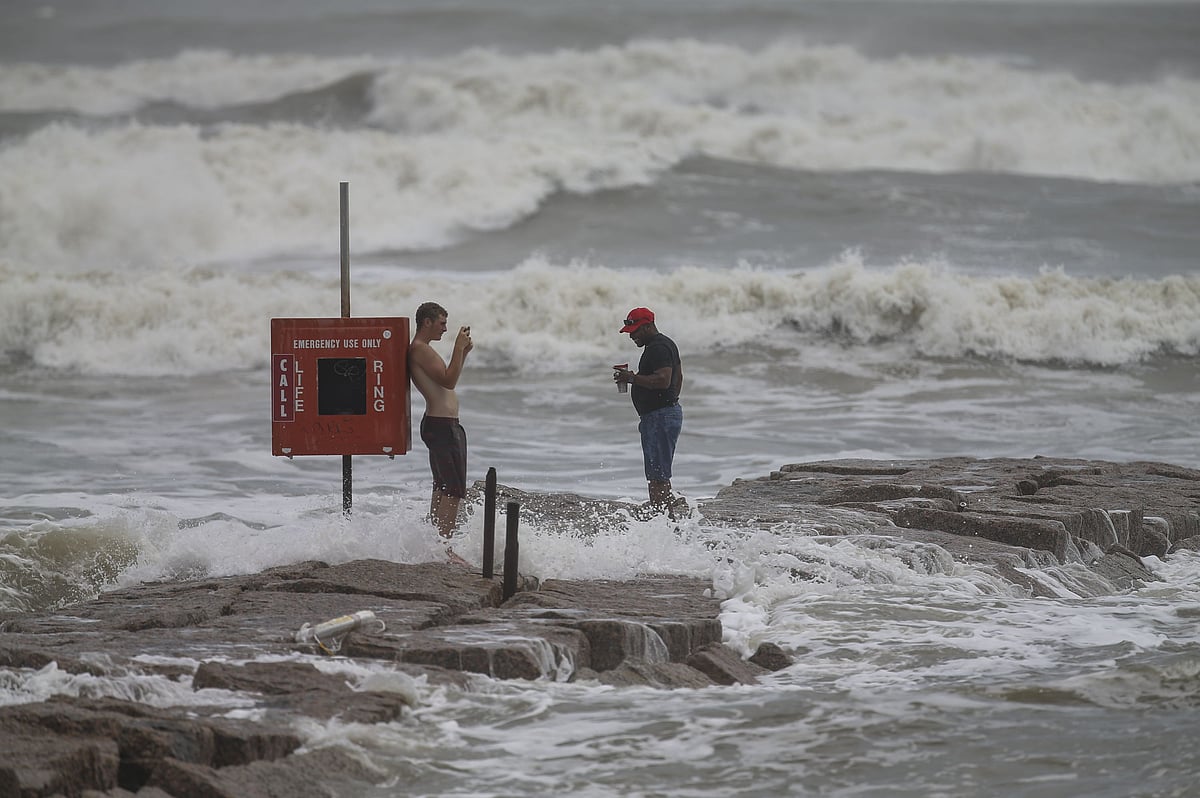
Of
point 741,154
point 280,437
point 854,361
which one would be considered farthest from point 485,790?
point 741,154

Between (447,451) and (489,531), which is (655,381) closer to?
(447,451)

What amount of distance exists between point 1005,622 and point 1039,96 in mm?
35371

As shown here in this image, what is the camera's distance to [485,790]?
16.8 feet

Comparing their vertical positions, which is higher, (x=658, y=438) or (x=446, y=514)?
(x=658, y=438)

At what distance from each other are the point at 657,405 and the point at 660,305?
13.4 meters

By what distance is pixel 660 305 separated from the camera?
22906 millimetres

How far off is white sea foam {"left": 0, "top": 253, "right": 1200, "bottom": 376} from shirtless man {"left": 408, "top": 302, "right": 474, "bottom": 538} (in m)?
12.1

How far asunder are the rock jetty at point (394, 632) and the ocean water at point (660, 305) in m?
0.19

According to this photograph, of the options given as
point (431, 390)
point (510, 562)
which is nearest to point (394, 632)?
point (510, 562)

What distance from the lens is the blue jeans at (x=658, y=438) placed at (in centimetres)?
959

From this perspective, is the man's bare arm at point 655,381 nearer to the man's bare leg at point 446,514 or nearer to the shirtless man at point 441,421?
the shirtless man at point 441,421

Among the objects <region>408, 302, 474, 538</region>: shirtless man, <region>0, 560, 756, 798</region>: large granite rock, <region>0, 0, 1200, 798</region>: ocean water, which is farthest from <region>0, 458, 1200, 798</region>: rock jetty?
<region>408, 302, 474, 538</region>: shirtless man

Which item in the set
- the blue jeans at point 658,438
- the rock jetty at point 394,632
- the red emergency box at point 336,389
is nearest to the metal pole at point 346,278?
the red emergency box at point 336,389

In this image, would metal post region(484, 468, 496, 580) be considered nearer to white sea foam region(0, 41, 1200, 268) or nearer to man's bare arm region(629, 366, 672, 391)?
man's bare arm region(629, 366, 672, 391)
